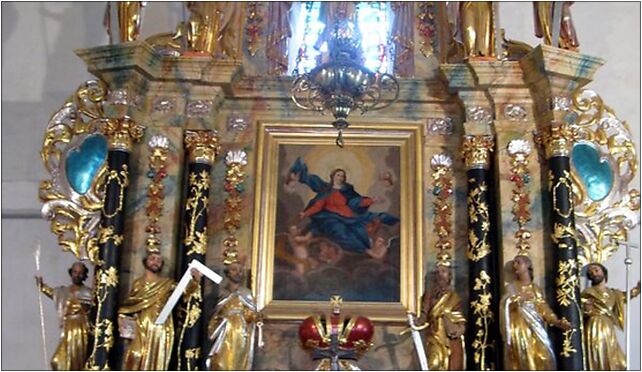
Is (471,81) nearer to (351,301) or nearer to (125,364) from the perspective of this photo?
(351,301)

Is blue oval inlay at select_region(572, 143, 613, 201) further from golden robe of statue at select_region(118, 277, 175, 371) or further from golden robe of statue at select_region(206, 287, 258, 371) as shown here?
golden robe of statue at select_region(118, 277, 175, 371)

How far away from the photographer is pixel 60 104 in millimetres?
9844

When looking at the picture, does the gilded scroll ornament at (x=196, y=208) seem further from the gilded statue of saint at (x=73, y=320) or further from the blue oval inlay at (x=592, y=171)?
the blue oval inlay at (x=592, y=171)

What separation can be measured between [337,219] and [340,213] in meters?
0.06

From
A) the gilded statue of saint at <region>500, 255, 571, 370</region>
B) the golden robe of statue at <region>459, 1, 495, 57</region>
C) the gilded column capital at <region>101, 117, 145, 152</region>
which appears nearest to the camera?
the gilded statue of saint at <region>500, 255, 571, 370</region>

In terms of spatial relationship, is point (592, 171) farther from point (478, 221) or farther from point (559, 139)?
point (478, 221)

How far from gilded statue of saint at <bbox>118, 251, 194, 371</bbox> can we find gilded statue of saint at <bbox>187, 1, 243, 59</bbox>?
194 centimetres

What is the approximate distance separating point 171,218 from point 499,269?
2.71 meters

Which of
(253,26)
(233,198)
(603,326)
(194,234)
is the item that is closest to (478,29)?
(253,26)

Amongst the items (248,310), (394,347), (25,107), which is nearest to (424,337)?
(394,347)

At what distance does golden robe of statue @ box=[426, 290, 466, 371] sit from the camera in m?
7.48

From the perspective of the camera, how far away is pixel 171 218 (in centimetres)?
802

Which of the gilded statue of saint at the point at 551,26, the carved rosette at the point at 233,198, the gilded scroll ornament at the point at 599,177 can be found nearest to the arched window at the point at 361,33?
the carved rosette at the point at 233,198

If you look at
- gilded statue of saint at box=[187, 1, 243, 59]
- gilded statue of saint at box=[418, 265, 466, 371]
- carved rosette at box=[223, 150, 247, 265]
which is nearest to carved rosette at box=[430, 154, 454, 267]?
gilded statue of saint at box=[418, 265, 466, 371]
